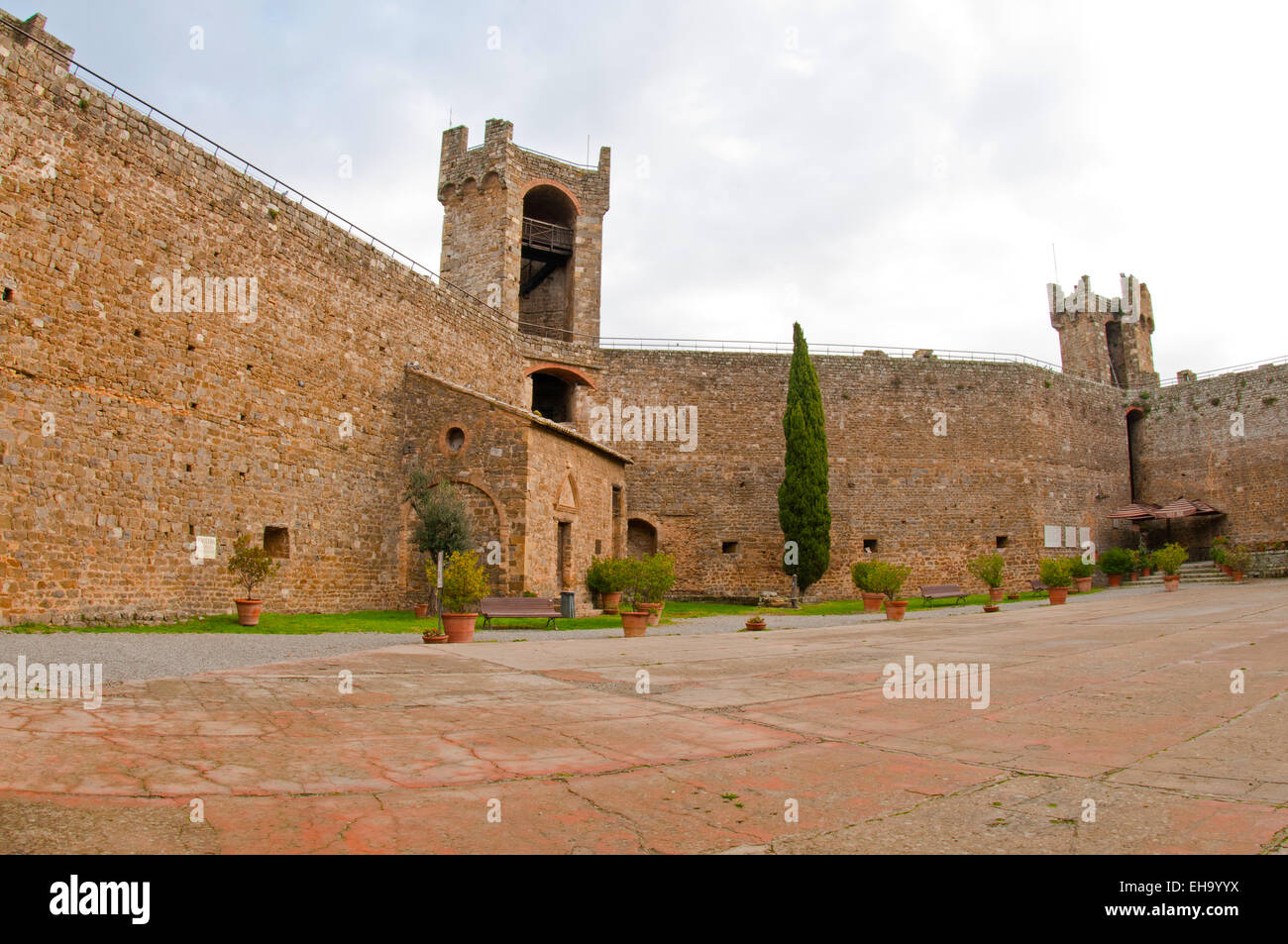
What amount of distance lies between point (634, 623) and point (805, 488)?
13250 mm

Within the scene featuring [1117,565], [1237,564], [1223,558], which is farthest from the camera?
[1117,565]

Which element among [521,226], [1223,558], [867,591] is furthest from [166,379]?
[1223,558]

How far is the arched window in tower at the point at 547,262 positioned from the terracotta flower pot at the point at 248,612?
19.3m

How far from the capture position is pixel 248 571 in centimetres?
1304

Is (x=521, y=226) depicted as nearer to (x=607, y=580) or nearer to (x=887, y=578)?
(x=607, y=580)

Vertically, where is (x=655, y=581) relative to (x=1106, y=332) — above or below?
below

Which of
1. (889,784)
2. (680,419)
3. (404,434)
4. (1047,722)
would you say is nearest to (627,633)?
(404,434)

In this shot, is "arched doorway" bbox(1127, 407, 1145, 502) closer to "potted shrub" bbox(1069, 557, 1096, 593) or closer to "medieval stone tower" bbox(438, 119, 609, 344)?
"potted shrub" bbox(1069, 557, 1096, 593)

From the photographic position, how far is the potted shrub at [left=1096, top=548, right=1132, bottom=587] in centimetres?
2783

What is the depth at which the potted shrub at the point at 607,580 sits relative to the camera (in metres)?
18.7

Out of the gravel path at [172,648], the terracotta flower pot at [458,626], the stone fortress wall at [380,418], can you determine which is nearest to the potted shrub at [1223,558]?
the stone fortress wall at [380,418]

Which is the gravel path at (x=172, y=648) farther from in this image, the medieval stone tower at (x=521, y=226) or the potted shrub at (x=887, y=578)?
the medieval stone tower at (x=521, y=226)
